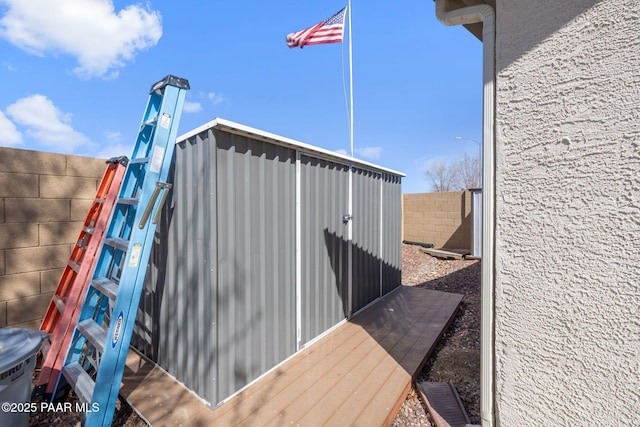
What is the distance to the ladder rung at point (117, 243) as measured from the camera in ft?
6.91

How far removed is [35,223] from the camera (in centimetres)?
281

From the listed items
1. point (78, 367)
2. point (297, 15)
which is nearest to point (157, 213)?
point (78, 367)

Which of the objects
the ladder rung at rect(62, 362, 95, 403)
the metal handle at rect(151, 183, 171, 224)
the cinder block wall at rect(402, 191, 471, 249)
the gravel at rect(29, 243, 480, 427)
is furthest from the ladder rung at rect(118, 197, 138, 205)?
the cinder block wall at rect(402, 191, 471, 249)

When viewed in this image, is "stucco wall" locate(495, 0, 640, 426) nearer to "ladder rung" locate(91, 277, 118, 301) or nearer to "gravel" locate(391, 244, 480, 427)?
"gravel" locate(391, 244, 480, 427)

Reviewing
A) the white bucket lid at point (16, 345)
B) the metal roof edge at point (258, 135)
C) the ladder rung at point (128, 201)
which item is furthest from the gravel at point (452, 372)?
the metal roof edge at point (258, 135)

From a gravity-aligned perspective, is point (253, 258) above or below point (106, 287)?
above

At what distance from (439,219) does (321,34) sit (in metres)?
6.98

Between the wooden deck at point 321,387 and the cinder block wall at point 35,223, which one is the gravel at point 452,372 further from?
the cinder block wall at point 35,223

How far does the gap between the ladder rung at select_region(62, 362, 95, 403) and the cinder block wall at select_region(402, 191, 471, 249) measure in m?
9.81

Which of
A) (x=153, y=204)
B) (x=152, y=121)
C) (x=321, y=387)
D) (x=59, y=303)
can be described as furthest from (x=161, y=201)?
(x=321, y=387)

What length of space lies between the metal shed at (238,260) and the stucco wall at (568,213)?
1808 mm

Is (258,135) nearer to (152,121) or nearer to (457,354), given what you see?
(152,121)

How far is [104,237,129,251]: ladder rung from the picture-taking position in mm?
2105

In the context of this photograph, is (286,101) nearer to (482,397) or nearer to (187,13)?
(187,13)
